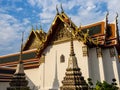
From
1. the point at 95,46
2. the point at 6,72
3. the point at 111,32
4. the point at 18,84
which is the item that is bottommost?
the point at 18,84

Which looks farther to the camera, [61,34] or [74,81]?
[61,34]

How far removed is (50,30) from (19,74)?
3.71m

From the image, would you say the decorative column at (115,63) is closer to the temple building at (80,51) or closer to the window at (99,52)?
the temple building at (80,51)

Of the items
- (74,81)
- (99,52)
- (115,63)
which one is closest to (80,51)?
(99,52)

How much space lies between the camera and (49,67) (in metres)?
12.7

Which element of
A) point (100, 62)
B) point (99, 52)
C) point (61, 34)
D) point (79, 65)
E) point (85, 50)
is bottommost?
point (79, 65)

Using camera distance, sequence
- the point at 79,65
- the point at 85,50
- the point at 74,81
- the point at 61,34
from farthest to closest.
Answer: the point at 61,34 → the point at 79,65 → the point at 85,50 → the point at 74,81

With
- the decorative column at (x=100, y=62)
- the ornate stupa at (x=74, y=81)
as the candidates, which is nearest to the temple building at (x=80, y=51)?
the decorative column at (x=100, y=62)

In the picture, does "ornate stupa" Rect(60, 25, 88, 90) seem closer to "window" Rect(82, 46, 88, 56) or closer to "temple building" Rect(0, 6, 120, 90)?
"temple building" Rect(0, 6, 120, 90)

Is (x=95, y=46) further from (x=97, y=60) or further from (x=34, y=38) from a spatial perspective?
(x=34, y=38)

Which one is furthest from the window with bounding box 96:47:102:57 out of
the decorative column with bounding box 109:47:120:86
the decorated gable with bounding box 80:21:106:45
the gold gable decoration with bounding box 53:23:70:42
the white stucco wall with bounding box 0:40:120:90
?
the gold gable decoration with bounding box 53:23:70:42

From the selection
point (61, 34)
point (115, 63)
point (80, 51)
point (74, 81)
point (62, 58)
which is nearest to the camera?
point (74, 81)

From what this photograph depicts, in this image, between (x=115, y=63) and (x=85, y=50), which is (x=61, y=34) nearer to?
(x=85, y=50)

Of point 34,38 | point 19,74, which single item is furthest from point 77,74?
point 34,38
